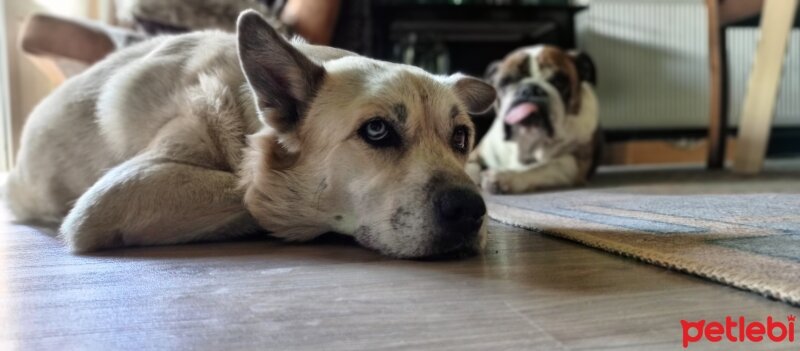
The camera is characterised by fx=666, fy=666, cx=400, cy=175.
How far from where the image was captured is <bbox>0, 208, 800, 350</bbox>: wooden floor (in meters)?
0.76

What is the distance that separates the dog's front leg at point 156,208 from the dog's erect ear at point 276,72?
205mm

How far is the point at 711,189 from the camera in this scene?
2.57 meters

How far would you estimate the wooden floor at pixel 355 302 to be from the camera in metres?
0.76

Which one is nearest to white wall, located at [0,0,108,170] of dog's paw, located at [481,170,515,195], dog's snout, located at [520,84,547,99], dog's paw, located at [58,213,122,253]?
dog's snout, located at [520,84,547,99]

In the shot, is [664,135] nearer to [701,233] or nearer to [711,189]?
[711,189]

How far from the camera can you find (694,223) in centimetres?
158

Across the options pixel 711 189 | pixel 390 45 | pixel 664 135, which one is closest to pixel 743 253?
pixel 711 189

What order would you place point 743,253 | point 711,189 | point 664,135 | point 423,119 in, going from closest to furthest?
point 743,253 < point 423,119 < point 711,189 < point 664,135

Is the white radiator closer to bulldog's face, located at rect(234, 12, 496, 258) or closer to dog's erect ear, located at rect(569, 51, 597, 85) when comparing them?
dog's erect ear, located at rect(569, 51, 597, 85)

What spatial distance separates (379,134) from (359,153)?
0.18 ft

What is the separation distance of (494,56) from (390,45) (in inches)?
33.9

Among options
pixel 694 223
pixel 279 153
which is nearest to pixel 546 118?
pixel 694 223

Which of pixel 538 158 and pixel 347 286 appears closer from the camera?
pixel 347 286

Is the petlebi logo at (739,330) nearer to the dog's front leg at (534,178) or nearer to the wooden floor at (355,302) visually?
the wooden floor at (355,302)
